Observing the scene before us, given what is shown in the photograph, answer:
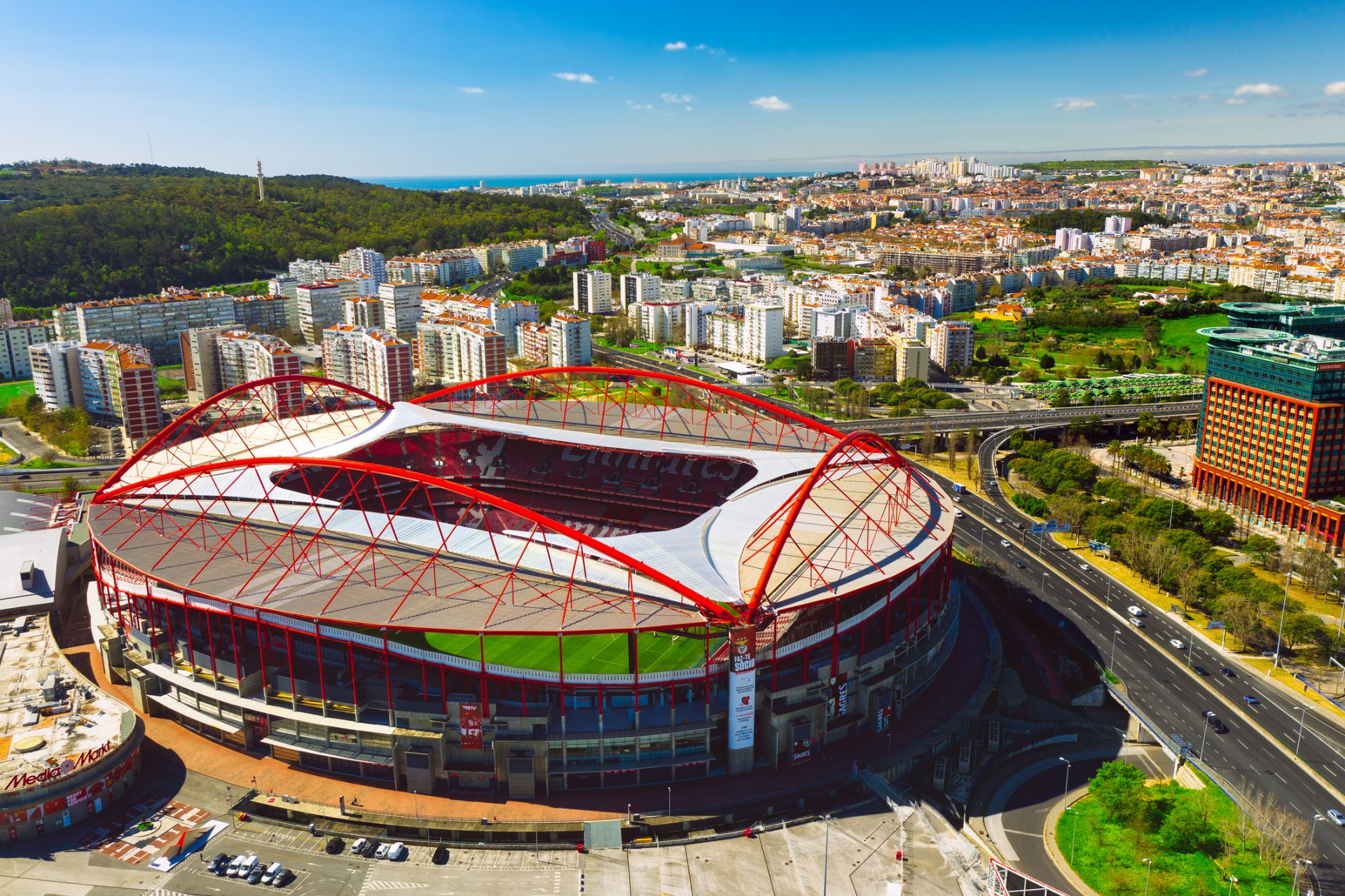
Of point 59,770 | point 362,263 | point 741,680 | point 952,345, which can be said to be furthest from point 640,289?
point 59,770

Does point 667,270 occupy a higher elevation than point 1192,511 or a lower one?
higher

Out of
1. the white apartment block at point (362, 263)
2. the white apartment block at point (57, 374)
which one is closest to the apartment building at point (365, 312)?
the white apartment block at point (362, 263)

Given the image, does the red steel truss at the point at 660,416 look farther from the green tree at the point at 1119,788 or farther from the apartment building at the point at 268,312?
the apartment building at the point at 268,312

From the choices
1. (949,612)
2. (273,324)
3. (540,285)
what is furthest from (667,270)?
(949,612)

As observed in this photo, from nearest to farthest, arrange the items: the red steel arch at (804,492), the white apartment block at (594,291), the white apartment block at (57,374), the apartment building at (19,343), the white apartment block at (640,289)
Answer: the red steel arch at (804,492) < the white apartment block at (57,374) < the apartment building at (19,343) < the white apartment block at (594,291) < the white apartment block at (640,289)

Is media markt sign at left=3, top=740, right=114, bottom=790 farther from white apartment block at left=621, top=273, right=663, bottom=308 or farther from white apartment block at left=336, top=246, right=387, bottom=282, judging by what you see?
white apartment block at left=336, top=246, right=387, bottom=282

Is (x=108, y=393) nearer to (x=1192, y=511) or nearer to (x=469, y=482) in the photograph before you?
(x=469, y=482)
